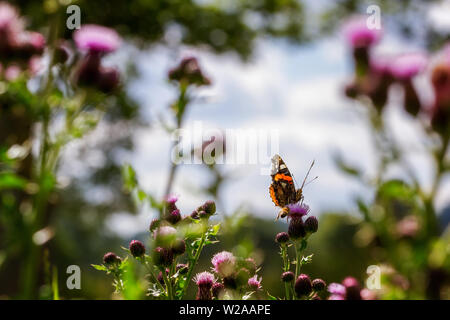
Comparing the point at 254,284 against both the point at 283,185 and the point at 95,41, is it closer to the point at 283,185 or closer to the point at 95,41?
the point at 283,185

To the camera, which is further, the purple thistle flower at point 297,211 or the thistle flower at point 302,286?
the purple thistle flower at point 297,211

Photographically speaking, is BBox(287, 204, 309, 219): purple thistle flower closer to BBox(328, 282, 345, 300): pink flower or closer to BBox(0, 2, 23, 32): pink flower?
BBox(328, 282, 345, 300): pink flower

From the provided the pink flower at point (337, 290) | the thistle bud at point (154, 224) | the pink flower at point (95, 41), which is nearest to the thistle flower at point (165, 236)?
the thistle bud at point (154, 224)

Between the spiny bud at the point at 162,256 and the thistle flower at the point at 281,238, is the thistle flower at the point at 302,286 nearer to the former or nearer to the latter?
the thistle flower at the point at 281,238

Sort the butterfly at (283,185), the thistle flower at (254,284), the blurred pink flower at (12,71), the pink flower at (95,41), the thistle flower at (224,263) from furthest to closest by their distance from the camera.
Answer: the blurred pink flower at (12,71) < the pink flower at (95,41) < the butterfly at (283,185) < the thistle flower at (254,284) < the thistle flower at (224,263)

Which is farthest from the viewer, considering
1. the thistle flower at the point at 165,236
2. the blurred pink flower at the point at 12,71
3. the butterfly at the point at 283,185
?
the blurred pink flower at the point at 12,71

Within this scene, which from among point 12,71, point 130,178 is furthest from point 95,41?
point 130,178
